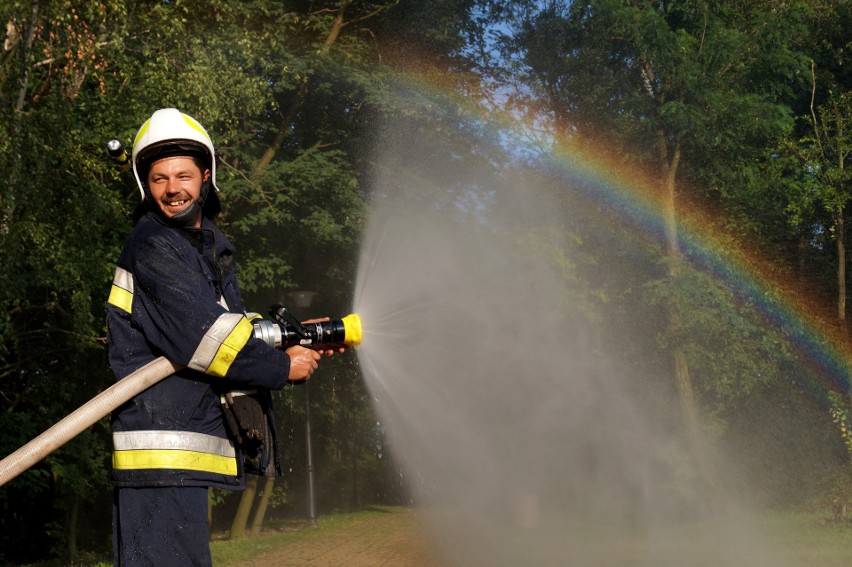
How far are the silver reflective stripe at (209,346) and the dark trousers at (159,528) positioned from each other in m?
0.39

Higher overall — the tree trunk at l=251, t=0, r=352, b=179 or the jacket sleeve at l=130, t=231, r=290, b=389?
the tree trunk at l=251, t=0, r=352, b=179

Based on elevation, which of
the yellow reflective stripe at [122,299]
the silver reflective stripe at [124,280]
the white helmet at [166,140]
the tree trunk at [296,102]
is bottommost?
the yellow reflective stripe at [122,299]

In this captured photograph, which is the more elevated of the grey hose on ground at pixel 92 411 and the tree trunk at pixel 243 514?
the grey hose on ground at pixel 92 411

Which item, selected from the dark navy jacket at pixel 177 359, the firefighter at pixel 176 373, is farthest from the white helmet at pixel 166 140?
the dark navy jacket at pixel 177 359

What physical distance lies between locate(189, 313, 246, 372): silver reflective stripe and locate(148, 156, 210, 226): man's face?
1.63ft

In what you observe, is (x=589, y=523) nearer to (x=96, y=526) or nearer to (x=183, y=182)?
(x=96, y=526)

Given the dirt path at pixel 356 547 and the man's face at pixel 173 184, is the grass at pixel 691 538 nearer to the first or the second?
the dirt path at pixel 356 547

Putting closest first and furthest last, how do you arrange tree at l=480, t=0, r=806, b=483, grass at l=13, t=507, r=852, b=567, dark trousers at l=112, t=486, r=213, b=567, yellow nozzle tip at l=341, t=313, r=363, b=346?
dark trousers at l=112, t=486, r=213, b=567
yellow nozzle tip at l=341, t=313, r=363, b=346
grass at l=13, t=507, r=852, b=567
tree at l=480, t=0, r=806, b=483

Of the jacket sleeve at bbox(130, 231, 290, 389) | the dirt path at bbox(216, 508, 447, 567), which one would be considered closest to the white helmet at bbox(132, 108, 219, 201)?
the jacket sleeve at bbox(130, 231, 290, 389)

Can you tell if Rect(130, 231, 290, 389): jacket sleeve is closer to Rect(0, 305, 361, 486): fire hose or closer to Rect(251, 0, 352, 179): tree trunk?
Rect(0, 305, 361, 486): fire hose

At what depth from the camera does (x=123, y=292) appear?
311cm

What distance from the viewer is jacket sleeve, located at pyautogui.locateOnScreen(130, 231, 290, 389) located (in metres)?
2.96

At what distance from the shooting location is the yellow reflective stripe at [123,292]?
10.2 feet

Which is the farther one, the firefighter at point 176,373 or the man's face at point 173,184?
the man's face at point 173,184
